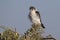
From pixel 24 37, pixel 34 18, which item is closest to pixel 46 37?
pixel 24 37

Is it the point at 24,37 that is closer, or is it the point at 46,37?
the point at 24,37

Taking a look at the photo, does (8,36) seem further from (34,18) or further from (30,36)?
(34,18)

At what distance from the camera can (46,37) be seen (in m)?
1.13

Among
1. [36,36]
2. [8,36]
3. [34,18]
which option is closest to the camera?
[8,36]

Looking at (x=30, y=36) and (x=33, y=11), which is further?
(x=33, y=11)

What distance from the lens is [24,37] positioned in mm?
962

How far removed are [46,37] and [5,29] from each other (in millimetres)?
243

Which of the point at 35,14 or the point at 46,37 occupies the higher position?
the point at 35,14

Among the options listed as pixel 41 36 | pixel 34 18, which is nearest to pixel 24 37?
pixel 41 36

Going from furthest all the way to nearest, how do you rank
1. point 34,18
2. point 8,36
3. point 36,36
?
1. point 34,18
2. point 36,36
3. point 8,36

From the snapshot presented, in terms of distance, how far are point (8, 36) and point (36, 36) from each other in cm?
18

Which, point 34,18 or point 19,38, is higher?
point 34,18

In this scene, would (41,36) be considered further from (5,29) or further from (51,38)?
(5,29)

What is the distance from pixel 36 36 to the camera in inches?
42.2
